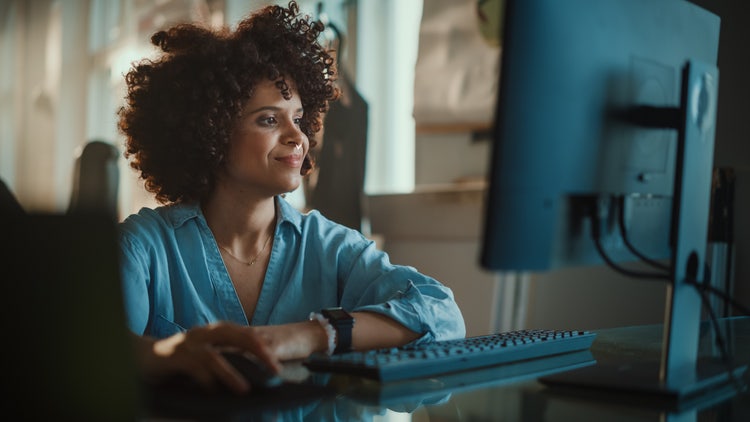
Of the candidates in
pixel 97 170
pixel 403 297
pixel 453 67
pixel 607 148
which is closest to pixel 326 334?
pixel 403 297

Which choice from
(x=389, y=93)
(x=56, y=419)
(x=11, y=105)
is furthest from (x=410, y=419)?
(x=11, y=105)

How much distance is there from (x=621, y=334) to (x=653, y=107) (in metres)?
0.61

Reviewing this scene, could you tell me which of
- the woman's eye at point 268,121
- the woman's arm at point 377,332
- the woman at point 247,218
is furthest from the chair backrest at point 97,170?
the woman's arm at point 377,332

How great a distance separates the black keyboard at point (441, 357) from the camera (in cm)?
92

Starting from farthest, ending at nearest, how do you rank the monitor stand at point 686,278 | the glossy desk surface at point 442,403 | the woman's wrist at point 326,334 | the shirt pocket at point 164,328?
the shirt pocket at point 164,328 < the woman's wrist at point 326,334 < the monitor stand at point 686,278 < the glossy desk surface at point 442,403

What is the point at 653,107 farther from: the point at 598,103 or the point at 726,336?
the point at 726,336

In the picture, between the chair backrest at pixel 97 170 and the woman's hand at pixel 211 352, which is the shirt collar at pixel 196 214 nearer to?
the woman's hand at pixel 211 352

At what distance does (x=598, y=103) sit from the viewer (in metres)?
0.89

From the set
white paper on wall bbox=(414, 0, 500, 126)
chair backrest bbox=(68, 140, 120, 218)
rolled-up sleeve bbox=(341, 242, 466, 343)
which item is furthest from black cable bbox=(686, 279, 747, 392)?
chair backrest bbox=(68, 140, 120, 218)

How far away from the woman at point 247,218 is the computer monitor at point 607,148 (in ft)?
1.41

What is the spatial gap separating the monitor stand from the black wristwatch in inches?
13.8

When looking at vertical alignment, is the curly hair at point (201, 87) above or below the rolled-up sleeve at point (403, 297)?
above

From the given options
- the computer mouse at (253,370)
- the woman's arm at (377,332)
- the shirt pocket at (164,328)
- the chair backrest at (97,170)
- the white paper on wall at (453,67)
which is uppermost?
the white paper on wall at (453,67)

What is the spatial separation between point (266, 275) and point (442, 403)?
833mm
